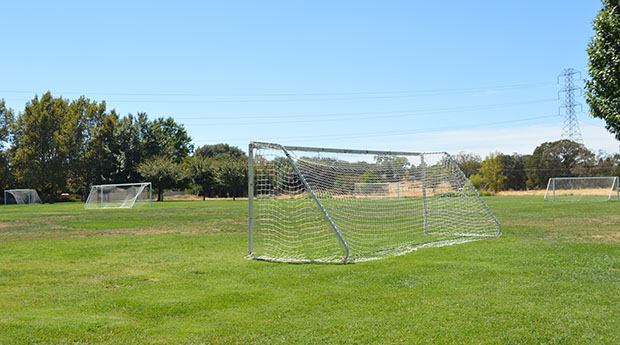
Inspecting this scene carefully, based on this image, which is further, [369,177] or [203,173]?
[203,173]

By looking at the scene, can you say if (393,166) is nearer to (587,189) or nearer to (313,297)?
(313,297)

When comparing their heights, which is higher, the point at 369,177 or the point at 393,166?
the point at 393,166

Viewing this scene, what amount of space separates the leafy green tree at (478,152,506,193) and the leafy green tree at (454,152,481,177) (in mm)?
3721

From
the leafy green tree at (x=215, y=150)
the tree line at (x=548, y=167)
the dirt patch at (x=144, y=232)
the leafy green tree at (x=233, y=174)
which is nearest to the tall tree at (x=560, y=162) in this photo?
the tree line at (x=548, y=167)

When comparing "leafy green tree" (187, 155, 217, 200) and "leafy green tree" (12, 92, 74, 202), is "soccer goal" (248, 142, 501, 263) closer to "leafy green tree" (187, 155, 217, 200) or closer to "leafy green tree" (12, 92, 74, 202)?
"leafy green tree" (187, 155, 217, 200)

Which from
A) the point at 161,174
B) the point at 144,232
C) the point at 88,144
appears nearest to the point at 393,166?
the point at 144,232

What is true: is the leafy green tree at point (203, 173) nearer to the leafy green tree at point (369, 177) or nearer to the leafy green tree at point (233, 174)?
the leafy green tree at point (233, 174)

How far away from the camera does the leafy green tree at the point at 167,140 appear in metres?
67.5

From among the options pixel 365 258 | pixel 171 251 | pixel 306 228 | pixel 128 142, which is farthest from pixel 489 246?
pixel 128 142

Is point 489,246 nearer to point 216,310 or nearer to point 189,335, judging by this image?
point 216,310

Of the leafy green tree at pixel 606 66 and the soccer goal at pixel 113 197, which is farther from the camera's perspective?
the soccer goal at pixel 113 197

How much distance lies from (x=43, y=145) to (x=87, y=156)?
507 centimetres

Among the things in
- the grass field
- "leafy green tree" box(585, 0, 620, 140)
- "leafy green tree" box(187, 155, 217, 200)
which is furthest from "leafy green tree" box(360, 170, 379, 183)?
"leafy green tree" box(187, 155, 217, 200)

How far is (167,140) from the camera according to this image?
255ft
